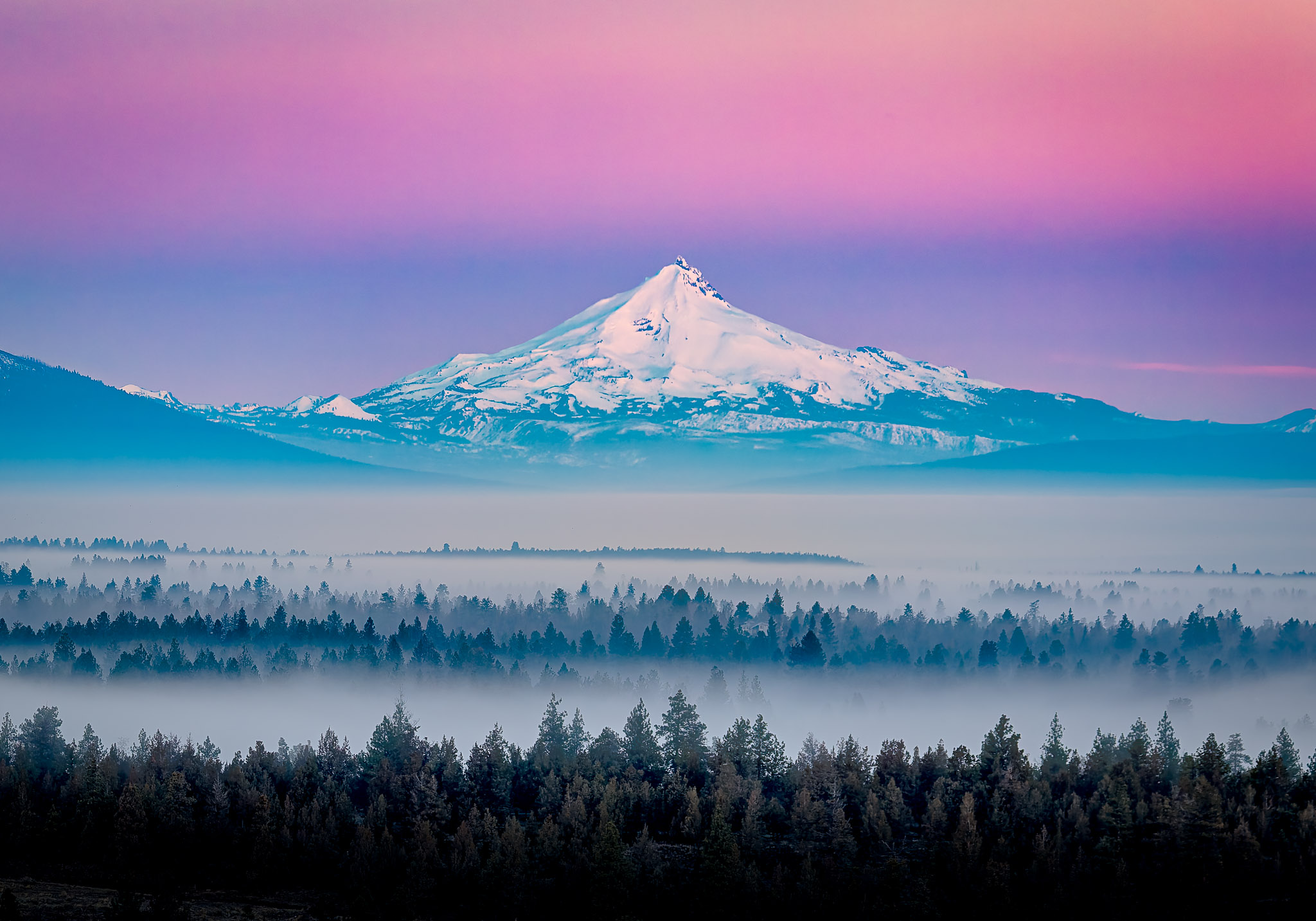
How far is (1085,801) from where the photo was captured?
12788 cm

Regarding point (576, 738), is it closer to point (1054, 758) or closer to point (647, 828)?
point (647, 828)

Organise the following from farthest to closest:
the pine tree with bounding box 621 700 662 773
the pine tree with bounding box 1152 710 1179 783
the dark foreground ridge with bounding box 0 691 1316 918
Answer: the pine tree with bounding box 621 700 662 773 < the pine tree with bounding box 1152 710 1179 783 < the dark foreground ridge with bounding box 0 691 1316 918

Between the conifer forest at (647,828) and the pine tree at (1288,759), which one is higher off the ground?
the pine tree at (1288,759)

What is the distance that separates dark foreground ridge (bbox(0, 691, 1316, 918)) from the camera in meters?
108

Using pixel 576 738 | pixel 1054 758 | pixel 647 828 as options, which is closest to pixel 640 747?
pixel 576 738

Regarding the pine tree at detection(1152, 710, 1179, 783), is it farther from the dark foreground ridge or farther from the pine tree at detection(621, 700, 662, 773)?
the pine tree at detection(621, 700, 662, 773)

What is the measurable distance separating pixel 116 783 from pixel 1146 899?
91.9 metres

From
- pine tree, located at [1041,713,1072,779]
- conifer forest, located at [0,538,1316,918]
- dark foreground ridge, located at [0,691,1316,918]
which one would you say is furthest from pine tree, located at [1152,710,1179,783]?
pine tree, located at [1041,713,1072,779]

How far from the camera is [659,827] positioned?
126938mm

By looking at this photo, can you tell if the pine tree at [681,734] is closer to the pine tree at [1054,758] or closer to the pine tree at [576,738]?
the pine tree at [576,738]

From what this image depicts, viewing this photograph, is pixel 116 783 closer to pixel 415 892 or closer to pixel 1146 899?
pixel 415 892

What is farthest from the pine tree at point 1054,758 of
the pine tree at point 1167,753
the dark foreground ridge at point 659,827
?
the pine tree at point 1167,753

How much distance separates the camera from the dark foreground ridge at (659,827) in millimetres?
108000

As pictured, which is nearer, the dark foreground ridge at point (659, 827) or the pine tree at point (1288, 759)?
the dark foreground ridge at point (659, 827)
